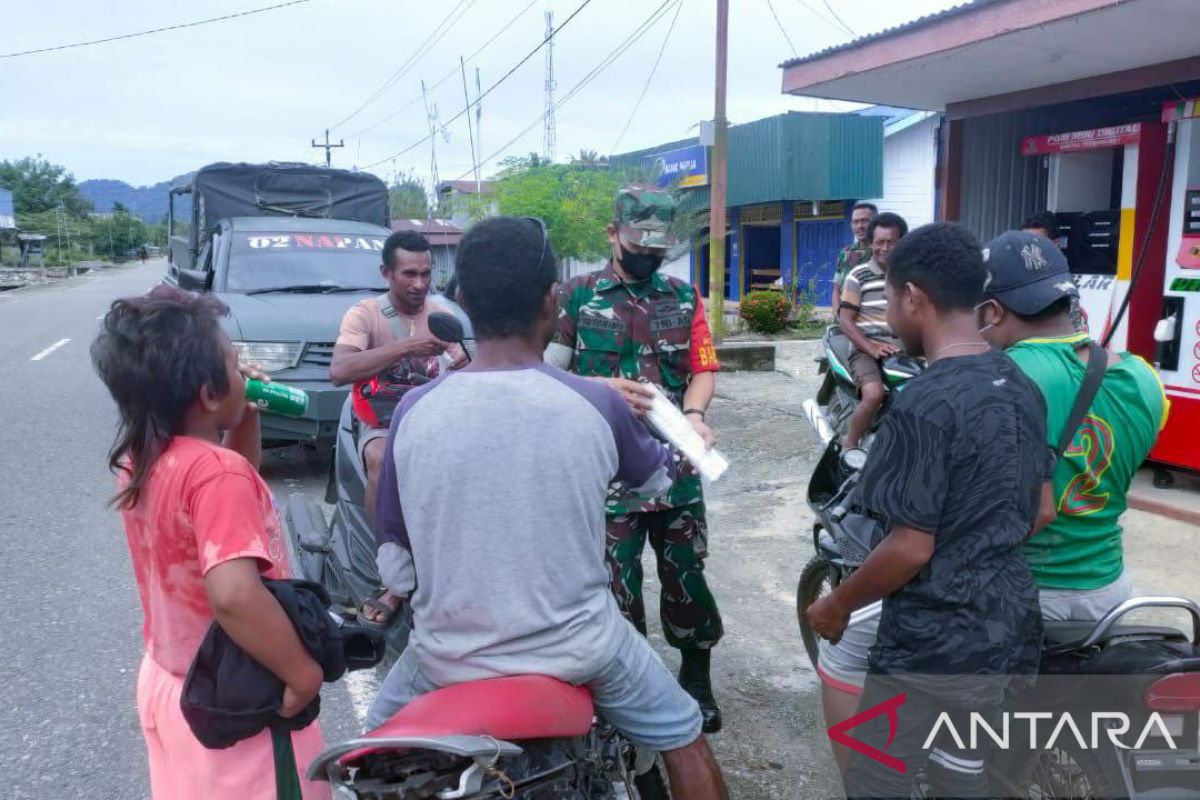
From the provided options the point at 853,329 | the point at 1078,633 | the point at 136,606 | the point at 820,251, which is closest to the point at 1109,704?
the point at 1078,633

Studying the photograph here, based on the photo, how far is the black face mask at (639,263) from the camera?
131 inches

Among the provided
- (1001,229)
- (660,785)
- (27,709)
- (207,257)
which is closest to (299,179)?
(207,257)

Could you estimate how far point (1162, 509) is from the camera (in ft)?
18.8

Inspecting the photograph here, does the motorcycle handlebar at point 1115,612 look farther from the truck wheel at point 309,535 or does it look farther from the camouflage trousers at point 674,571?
the truck wheel at point 309,535

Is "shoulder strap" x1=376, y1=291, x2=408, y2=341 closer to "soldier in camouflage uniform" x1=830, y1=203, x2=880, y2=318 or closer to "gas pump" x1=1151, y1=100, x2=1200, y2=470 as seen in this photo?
"soldier in camouflage uniform" x1=830, y1=203, x2=880, y2=318

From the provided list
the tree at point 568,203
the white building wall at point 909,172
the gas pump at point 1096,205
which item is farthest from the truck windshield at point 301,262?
the tree at point 568,203

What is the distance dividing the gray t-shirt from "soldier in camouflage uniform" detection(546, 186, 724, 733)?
1319mm

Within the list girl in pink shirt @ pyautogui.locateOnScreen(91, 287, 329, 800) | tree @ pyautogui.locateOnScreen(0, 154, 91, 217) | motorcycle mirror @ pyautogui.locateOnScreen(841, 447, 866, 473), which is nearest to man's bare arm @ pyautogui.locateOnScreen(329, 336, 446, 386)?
motorcycle mirror @ pyautogui.locateOnScreen(841, 447, 866, 473)

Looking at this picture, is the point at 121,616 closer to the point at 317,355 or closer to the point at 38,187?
the point at 317,355

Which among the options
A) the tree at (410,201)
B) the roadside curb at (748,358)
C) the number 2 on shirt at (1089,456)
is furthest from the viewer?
the tree at (410,201)

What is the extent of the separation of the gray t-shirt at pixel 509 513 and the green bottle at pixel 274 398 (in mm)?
560

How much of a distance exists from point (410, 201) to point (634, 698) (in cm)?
4547

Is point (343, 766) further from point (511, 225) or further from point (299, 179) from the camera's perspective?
point (299, 179)

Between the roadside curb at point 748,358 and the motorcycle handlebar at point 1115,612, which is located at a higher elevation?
the motorcycle handlebar at point 1115,612
